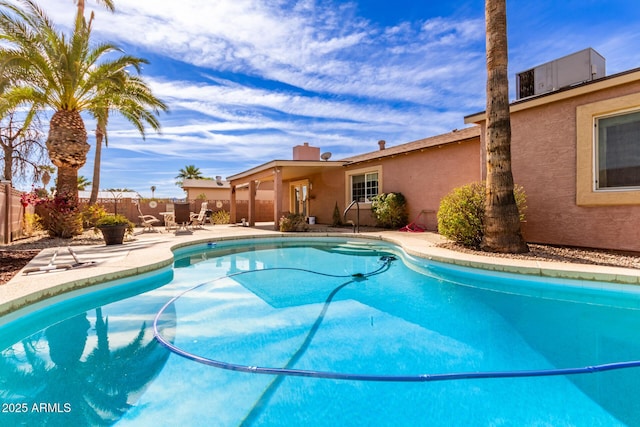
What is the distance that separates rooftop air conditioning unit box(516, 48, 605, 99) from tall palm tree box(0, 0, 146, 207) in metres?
12.9

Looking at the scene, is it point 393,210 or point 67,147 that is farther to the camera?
point 393,210

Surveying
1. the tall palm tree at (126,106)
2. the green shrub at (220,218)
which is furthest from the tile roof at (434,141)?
the green shrub at (220,218)

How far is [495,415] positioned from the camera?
2410mm

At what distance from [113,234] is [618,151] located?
13.6 metres

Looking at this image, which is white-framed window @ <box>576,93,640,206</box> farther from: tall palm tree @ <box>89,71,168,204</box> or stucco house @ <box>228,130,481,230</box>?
tall palm tree @ <box>89,71,168,204</box>

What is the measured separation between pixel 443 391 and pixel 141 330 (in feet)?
12.0

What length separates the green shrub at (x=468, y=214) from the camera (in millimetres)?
7934

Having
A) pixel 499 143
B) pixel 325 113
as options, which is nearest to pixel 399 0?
pixel 499 143

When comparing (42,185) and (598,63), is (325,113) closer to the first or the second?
(598,63)

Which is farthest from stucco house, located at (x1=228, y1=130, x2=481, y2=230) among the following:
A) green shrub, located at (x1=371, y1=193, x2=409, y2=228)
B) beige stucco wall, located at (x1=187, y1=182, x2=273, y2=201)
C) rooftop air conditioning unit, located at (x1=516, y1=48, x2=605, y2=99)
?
beige stucco wall, located at (x1=187, y1=182, x2=273, y2=201)

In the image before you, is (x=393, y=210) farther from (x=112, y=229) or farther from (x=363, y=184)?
(x=112, y=229)

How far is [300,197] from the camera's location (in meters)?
20.9

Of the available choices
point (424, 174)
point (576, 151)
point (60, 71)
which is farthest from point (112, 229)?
point (576, 151)

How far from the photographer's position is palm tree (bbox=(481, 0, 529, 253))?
23.2 feet
